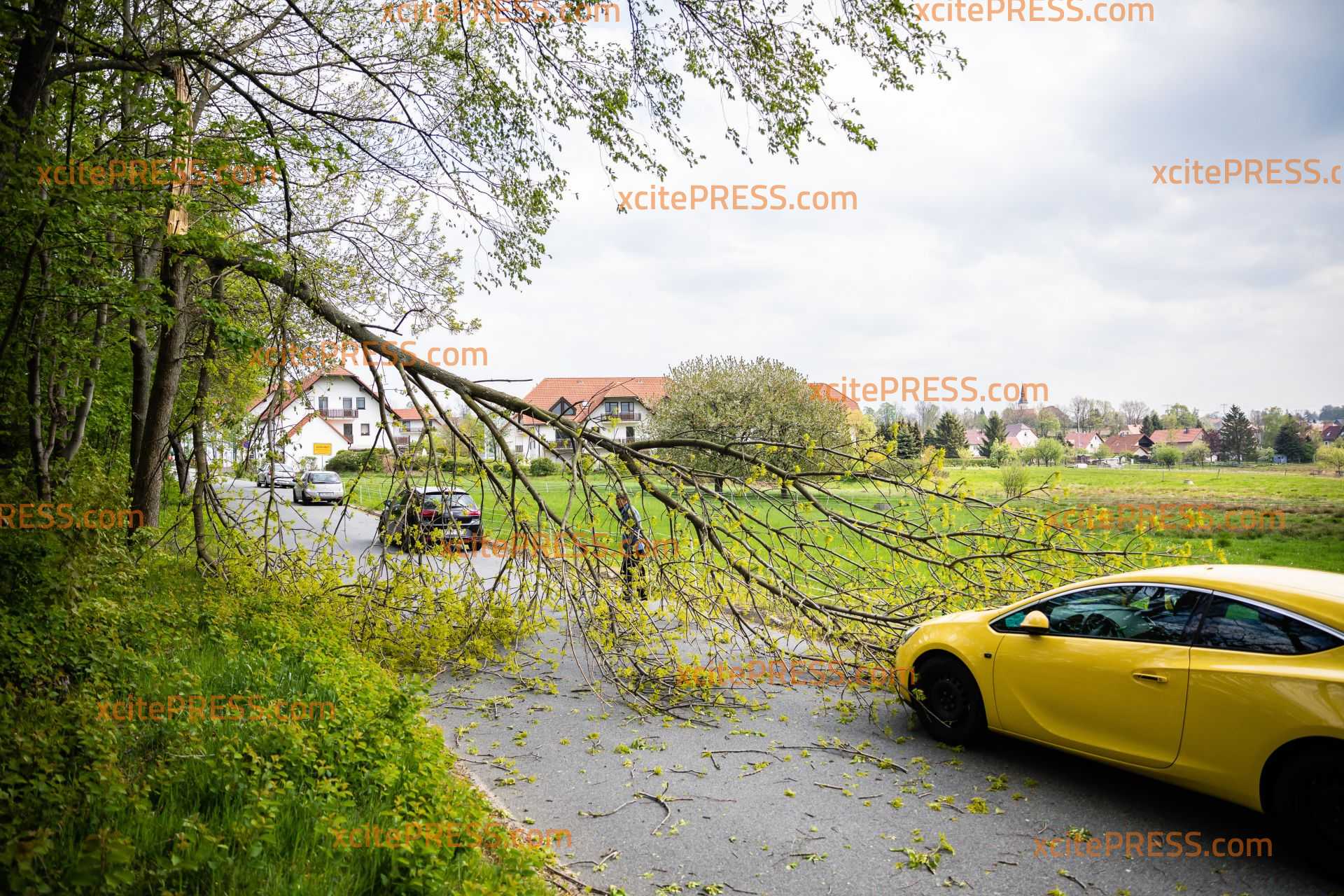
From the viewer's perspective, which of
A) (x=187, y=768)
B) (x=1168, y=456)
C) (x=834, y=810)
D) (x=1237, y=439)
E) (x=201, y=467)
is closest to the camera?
(x=187, y=768)

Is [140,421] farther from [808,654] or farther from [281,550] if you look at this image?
[808,654]

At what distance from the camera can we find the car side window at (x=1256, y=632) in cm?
439

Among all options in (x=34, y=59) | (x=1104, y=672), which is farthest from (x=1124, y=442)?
(x=34, y=59)

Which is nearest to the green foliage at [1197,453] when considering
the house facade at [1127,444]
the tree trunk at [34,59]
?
the house facade at [1127,444]

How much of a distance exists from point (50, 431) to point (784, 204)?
25.5ft

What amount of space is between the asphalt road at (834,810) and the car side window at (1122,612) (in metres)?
1.13

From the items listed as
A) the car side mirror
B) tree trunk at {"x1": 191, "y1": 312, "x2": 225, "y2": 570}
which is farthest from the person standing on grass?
tree trunk at {"x1": 191, "y1": 312, "x2": 225, "y2": 570}

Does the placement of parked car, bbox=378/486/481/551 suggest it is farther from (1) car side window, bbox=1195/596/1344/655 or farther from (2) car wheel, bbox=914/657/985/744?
(1) car side window, bbox=1195/596/1344/655

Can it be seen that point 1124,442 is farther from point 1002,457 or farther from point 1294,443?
point 1294,443

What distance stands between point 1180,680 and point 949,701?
1822 millimetres

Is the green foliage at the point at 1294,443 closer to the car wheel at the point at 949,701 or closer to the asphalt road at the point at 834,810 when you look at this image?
the asphalt road at the point at 834,810

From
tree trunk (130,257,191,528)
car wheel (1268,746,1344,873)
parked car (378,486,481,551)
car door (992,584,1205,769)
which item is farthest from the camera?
tree trunk (130,257,191,528)

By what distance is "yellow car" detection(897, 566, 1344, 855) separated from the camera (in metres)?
4.23

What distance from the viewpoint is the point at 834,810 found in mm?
5203
